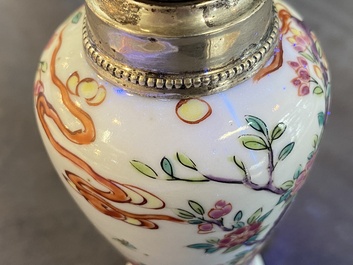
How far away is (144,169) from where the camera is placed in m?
0.55

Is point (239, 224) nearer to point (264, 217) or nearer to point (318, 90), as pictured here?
point (264, 217)

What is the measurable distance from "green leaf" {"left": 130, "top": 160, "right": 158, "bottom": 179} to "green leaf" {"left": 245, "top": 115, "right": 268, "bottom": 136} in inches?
4.1

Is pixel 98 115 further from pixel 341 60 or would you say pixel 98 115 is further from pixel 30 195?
pixel 341 60

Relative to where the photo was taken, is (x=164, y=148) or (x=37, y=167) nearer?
(x=164, y=148)

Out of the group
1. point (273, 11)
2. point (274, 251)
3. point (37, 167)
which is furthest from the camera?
point (37, 167)

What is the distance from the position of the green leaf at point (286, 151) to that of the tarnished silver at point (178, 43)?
81mm

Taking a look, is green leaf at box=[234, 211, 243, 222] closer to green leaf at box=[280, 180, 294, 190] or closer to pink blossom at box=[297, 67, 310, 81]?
green leaf at box=[280, 180, 294, 190]

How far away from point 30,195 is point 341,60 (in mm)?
633

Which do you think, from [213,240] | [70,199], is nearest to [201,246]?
[213,240]

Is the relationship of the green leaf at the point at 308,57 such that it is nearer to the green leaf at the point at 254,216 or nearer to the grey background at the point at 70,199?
the green leaf at the point at 254,216

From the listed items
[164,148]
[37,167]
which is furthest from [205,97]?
[37,167]

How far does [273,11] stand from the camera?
2.04 ft

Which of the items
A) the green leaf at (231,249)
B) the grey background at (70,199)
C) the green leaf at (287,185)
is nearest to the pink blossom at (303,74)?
the green leaf at (287,185)

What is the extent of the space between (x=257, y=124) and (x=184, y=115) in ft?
0.23
